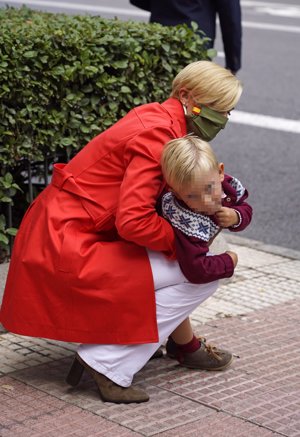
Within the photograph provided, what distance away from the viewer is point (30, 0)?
19.4 m

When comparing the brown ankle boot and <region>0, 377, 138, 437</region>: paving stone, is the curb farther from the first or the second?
<region>0, 377, 138, 437</region>: paving stone

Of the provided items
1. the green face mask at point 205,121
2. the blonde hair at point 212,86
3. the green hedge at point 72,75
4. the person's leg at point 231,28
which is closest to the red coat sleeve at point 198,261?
the green face mask at point 205,121

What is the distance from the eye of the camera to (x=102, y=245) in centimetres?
441

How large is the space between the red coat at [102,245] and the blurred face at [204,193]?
12 cm

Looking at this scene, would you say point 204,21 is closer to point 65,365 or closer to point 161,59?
point 161,59

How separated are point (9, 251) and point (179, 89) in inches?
73.7

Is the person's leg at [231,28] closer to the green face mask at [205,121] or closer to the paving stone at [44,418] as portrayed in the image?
the green face mask at [205,121]

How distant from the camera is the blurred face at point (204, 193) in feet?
14.0

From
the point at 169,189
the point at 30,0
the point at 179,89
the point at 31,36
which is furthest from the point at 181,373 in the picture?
the point at 30,0

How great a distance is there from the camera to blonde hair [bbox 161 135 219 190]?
4207 millimetres

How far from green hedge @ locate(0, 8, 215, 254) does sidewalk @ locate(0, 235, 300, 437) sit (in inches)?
30.2

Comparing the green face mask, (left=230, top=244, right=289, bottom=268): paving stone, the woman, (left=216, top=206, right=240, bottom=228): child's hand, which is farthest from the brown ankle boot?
(left=230, top=244, right=289, bottom=268): paving stone

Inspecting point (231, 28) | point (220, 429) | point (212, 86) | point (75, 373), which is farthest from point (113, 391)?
point (231, 28)

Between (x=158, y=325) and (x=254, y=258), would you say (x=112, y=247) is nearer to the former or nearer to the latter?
(x=158, y=325)
